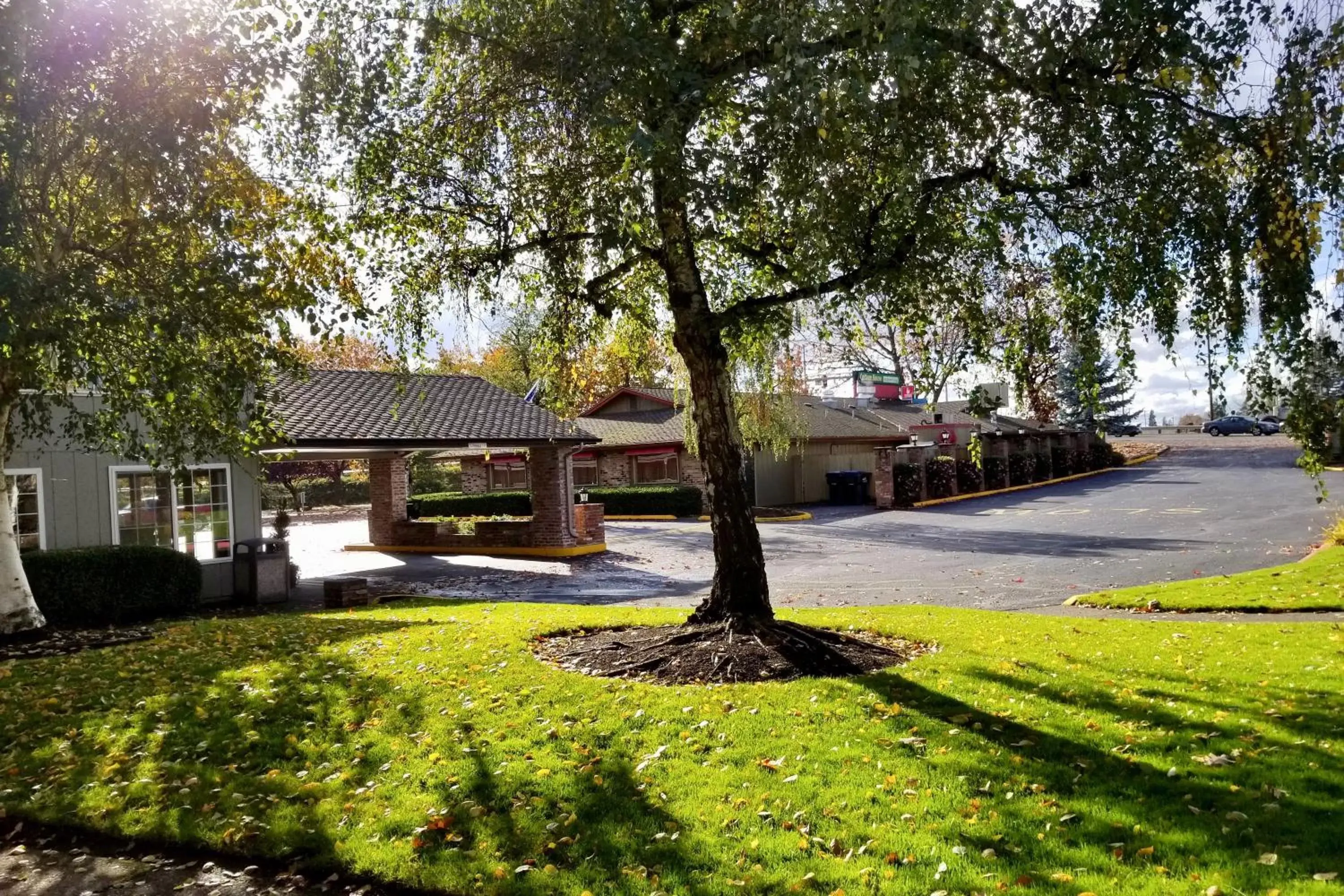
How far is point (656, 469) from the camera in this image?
38.3 metres

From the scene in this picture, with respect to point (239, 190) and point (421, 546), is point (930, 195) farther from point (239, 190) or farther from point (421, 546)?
point (421, 546)

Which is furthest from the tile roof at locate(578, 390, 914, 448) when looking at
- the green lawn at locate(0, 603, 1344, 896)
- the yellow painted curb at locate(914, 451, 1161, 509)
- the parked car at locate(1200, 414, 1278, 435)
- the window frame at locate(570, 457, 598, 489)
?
the parked car at locate(1200, 414, 1278, 435)

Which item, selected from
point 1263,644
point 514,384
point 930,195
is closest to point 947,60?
point 930,195

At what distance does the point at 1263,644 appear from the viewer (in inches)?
342

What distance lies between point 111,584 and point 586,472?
26.0 metres

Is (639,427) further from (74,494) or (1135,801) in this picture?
(1135,801)

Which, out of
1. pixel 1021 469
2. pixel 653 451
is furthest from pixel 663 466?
pixel 1021 469

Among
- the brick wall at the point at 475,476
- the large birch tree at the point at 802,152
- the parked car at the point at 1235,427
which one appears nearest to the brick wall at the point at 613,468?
the brick wall at the point at 475,476

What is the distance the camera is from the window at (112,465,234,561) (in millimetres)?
15953

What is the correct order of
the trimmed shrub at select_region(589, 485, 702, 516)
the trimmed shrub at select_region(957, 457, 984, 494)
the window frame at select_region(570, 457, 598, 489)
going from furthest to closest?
the window frame at select_region(570, 457, 598, 489)
the trimmed shrub at select_region(957, 457, 984, 494)
the trimmed shrub at select_region(589, 485, 702, 516)

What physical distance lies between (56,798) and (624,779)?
354cm

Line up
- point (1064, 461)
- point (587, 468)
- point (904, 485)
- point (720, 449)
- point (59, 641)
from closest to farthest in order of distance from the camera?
point (720, 449)
point (59, 641)
point (904, 485)
point (587, 468)
point (1064, 461)

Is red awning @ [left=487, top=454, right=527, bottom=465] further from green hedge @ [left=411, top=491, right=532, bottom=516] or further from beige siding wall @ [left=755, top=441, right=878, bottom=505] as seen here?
beige siding wall @ [left=755, top=441, right=878, bottom=505]

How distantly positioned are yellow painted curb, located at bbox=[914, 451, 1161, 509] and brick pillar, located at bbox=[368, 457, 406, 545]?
1661cm
